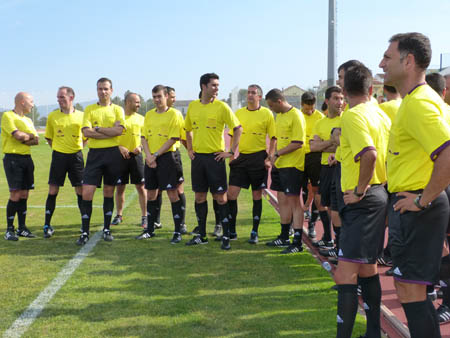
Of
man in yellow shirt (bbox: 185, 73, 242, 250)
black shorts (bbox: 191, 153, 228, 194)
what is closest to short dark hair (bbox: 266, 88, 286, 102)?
man in yellow shirt (bbox: 185, 73, 242, 250)

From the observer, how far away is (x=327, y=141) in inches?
209

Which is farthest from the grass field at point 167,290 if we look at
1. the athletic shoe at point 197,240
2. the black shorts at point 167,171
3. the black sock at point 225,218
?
the black shorts at point 167,171

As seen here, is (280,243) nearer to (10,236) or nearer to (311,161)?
(311,161)

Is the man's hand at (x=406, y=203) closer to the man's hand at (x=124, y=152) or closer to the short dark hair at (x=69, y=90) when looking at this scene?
the man's hand at (x=124, y=152)

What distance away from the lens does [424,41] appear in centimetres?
261

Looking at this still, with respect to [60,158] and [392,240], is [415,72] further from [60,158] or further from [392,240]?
[60,158]

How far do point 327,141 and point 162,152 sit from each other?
255 centimetres

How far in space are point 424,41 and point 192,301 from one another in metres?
3.09

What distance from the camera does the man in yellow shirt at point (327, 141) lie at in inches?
208

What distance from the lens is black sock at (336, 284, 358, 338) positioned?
317 cm

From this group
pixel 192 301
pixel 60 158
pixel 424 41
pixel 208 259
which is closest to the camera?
pixel 424 41

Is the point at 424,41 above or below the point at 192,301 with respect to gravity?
above

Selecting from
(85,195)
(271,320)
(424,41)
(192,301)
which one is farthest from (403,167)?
(85,195)

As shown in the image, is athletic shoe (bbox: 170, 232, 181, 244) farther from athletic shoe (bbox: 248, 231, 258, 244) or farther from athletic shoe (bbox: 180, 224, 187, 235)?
athletic shoe (bbox: 248, 231, 258, 244)
